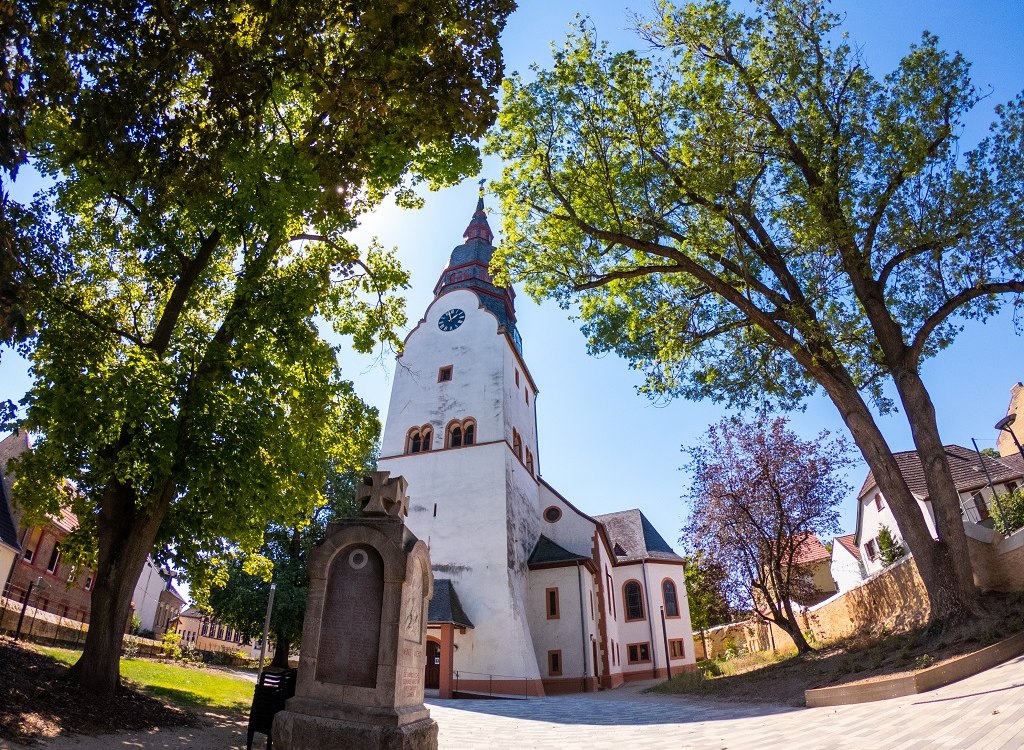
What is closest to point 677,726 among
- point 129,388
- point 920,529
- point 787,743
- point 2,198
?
point 787,743

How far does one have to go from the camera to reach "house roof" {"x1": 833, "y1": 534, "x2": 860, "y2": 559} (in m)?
38.5

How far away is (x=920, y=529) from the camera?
432 inches

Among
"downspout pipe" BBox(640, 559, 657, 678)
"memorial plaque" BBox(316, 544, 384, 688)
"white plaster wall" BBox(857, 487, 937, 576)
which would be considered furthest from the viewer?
"downspout pipe" BBox(640, 559, 657, 678)

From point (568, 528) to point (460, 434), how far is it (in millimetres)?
8017

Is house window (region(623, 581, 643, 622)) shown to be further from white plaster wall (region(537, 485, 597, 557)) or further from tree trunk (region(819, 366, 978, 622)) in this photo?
tree trunk (region(819, 366, 978, 622))

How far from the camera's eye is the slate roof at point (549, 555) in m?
26.7

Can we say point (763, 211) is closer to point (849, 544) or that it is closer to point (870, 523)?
point (870, 523)

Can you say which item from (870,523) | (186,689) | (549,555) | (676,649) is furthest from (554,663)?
(870,523)

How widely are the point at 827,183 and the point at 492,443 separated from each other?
17663 millimetres

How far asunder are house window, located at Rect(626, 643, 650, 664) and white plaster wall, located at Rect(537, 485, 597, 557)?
26.0 feet

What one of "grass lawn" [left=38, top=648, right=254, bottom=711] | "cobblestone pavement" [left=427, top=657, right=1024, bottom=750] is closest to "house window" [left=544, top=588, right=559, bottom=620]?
"cobblestone pavement" [left=427, top=657, right=1024, bottom=750]

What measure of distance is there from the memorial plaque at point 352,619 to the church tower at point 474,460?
16.0 m

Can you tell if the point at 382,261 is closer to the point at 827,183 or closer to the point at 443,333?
the point at 827,183

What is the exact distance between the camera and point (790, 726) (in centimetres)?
778
